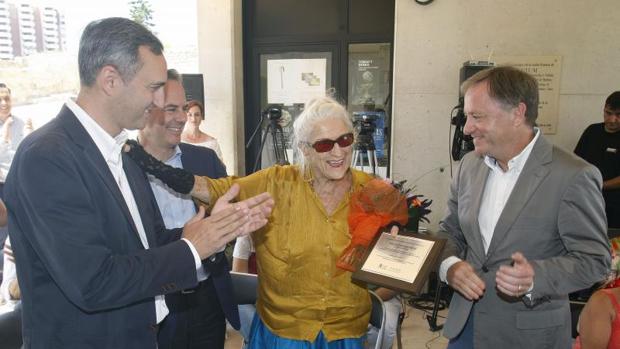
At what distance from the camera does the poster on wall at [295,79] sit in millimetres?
6250

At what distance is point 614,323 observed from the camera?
5.62 ft

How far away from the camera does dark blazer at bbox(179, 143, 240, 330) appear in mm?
2160

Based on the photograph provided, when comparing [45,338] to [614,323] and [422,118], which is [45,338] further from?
[422,118]

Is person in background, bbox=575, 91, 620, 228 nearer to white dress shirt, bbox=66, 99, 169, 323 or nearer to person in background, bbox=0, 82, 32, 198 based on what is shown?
white dress shirt, bbox=66, 99, 169, 323

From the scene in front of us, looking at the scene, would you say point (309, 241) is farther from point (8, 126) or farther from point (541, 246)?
point (8, 126)

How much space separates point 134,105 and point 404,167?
A: 4021 mm

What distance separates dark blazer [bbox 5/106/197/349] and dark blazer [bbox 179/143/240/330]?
581 mm

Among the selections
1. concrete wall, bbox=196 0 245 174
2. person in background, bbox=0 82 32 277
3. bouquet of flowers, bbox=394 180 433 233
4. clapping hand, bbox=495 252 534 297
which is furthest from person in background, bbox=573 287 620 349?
person in background, bbox=0 82 32 277

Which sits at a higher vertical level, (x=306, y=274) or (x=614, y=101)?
(x=614, y=101)

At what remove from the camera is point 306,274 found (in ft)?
6.23

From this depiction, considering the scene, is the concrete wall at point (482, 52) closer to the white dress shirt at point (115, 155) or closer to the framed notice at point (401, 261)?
the framed notice at point (401, 261)

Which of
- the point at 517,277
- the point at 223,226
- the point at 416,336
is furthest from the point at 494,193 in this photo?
the point at 416,336

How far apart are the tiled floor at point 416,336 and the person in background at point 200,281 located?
1.64m

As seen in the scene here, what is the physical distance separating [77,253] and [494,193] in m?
1.59
